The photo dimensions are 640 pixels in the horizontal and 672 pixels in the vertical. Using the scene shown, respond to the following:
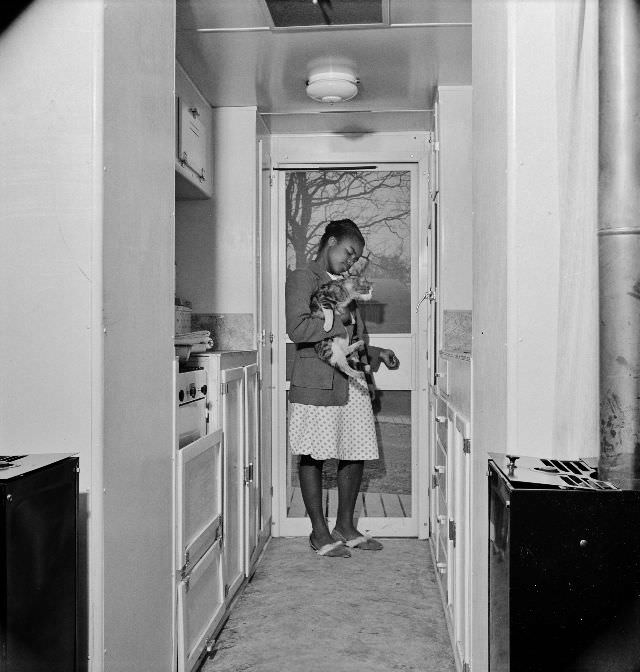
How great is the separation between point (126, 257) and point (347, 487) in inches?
95.6

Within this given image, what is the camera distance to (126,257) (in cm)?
175

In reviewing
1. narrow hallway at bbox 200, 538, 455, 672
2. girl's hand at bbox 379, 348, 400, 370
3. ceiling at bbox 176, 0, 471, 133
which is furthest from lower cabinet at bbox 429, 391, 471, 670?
ceiling at bbox 176, 0, 471, 133

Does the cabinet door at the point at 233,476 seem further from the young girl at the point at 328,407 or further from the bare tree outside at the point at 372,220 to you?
the bare tree outside at the point at 372,220

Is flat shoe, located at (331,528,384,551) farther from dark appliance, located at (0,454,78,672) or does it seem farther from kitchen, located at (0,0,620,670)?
dark appliance, located at (0,454,78,672)

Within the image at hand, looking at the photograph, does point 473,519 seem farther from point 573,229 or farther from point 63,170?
point 63,170

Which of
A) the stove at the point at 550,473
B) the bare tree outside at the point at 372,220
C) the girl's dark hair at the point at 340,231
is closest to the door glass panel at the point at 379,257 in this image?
the bare tree outside at the point at 372,220

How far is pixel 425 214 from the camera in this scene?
13.7 ft

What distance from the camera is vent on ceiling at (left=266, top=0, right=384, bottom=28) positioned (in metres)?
2.53

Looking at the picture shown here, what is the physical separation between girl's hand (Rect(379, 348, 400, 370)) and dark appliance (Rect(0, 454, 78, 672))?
2788mm

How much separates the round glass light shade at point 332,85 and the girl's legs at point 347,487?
1.84 meters

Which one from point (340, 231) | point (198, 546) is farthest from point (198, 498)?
point (340, 231)

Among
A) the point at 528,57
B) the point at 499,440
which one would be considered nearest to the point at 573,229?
the point at 528,57

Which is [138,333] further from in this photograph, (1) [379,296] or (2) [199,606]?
(1) [379,296]

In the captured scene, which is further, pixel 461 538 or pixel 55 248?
pixel 461 538
